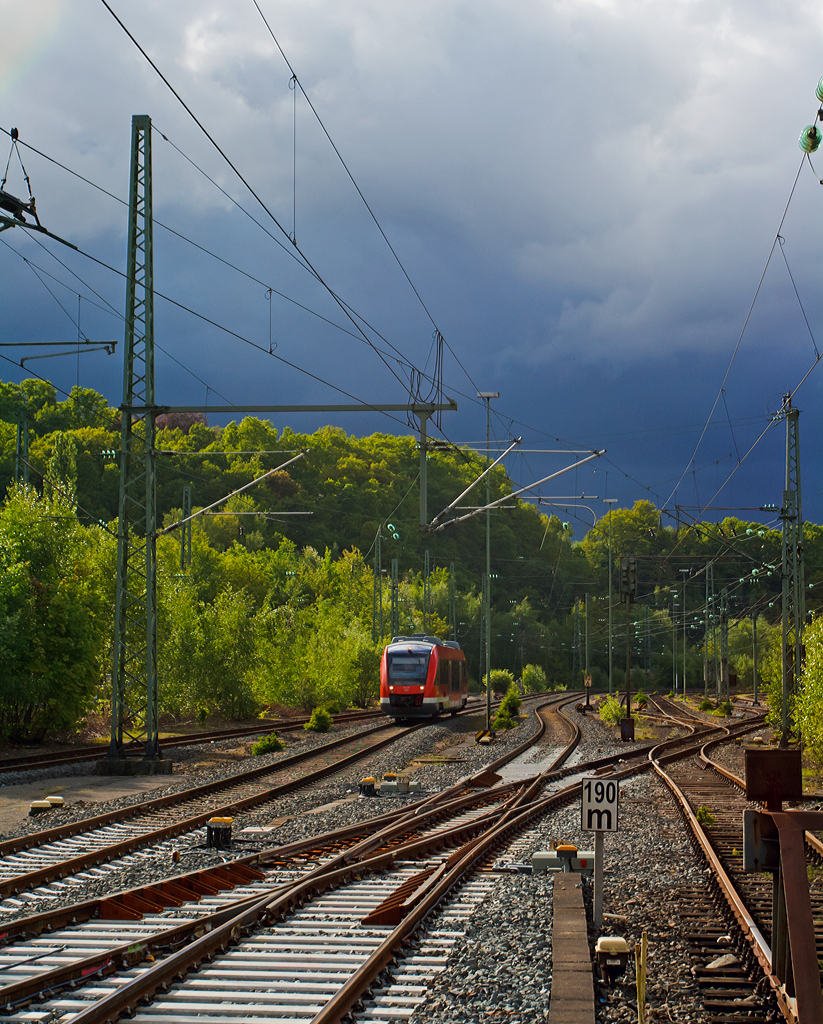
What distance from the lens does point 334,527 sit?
91.1 metres

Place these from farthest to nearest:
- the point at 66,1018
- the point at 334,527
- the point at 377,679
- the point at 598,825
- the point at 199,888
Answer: the point at 334,527
the point at 377,679
the point at 199,888
the point at 598,825
the point at 66,1018

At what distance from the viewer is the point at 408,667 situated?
38.2 m

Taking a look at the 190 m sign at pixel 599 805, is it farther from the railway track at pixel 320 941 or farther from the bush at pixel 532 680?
the bush at pixel 532 680

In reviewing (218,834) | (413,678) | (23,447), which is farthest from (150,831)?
(413,678)

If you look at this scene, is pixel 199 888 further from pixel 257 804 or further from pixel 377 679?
pixel 377 679

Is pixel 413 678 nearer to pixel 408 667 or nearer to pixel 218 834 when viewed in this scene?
pixel 408 667

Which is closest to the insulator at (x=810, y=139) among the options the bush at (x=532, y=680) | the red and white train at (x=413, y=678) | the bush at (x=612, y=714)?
the red and white train at (x=413, y=678)

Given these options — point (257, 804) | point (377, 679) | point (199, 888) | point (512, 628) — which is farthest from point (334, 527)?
point (199, 888)

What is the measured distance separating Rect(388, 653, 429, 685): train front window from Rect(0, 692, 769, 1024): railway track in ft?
78.6

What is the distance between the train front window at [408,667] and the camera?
124ft

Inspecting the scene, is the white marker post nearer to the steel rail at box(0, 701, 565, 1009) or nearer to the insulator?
the steel rail at box(0, 701, 565, 1009)

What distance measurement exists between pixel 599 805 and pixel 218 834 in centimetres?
561

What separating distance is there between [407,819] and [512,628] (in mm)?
85964

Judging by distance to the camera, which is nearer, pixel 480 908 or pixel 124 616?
pixel 480 908
